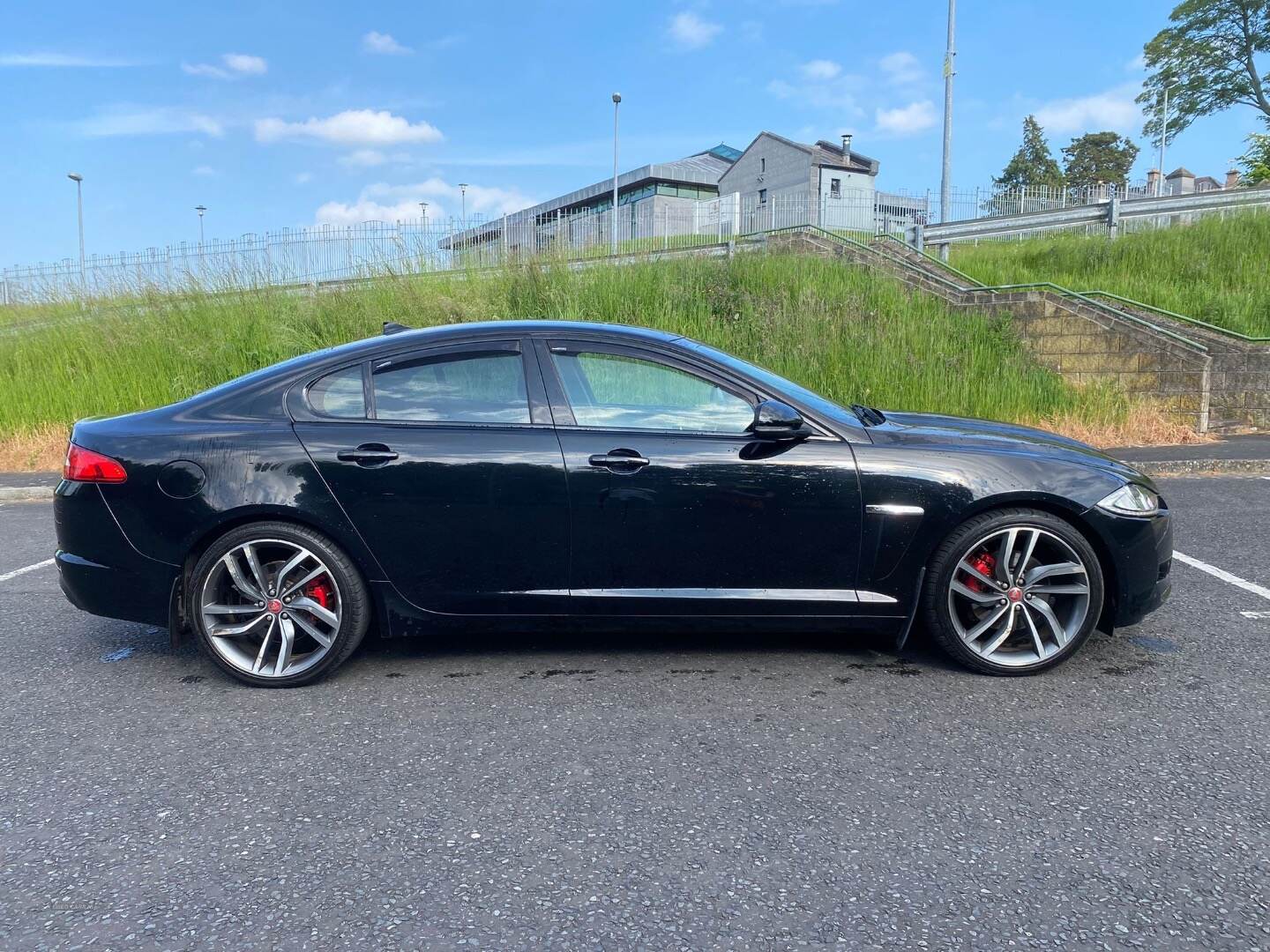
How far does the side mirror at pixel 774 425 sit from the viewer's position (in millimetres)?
3719

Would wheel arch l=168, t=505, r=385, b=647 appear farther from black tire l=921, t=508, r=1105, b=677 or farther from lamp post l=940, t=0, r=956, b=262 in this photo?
lamp post l=940, t=0, r=956, b=262

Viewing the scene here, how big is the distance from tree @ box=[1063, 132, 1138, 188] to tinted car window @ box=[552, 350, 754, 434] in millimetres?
74887

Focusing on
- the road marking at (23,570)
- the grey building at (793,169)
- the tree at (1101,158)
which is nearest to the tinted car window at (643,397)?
the road marking at (23,570)

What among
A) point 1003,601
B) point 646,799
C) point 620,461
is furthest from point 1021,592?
point 646,799

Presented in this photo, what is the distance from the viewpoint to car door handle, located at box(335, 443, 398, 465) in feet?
12.3

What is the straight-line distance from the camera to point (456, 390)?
12.9 ft

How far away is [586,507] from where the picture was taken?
12.2ft

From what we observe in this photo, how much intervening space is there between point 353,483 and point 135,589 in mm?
1047

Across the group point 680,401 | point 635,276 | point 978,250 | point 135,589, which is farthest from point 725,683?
point 978,250

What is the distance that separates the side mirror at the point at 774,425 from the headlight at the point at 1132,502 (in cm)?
127

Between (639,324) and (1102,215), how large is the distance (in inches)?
330

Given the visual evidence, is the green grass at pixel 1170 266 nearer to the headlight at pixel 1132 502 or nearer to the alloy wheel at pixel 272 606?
the headlight at pixel 1132 502

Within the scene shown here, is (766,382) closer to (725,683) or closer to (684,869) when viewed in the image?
(725,683)

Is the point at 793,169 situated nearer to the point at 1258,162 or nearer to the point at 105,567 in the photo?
the point at 1258,162
